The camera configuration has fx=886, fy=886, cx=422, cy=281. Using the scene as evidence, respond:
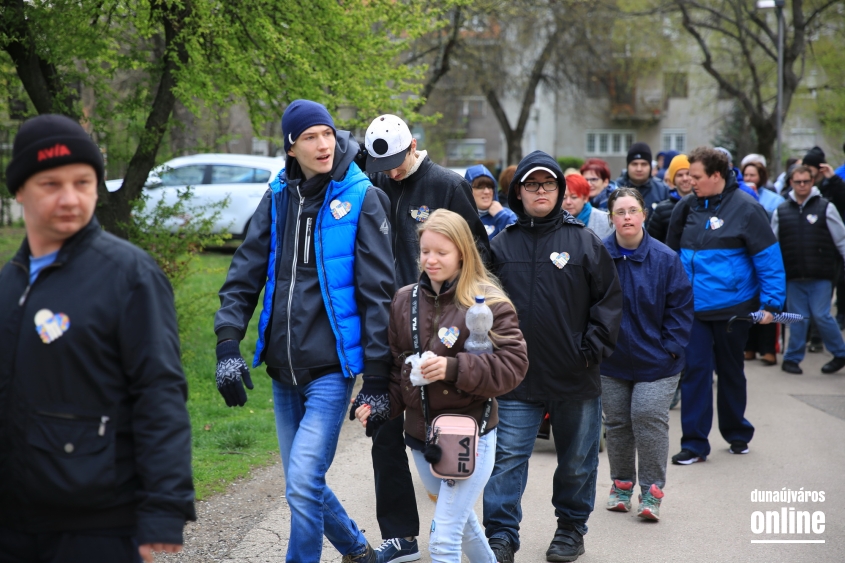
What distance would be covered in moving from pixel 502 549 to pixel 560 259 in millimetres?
1474

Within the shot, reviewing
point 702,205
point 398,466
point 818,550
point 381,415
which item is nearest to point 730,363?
point 702,205

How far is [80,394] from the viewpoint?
240cm

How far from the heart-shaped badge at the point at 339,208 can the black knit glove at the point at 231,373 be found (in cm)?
69

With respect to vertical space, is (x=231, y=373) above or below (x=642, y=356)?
above

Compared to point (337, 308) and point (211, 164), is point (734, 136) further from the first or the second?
point (337, 308)

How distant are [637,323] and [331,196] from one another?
231 cm

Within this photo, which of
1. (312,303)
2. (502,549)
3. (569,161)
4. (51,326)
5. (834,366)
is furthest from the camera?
(569,161)

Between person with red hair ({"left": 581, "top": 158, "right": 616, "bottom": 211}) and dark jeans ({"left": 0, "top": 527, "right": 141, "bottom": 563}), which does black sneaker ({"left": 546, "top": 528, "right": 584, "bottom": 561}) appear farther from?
person with red hair ({"left": 581, "top": 158, "right": 616, "bottom": 211})

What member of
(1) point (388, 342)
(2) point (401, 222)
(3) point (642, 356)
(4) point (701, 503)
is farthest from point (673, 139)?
(1) point (388, 342)

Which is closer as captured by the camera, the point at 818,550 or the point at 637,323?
the point at 818,550

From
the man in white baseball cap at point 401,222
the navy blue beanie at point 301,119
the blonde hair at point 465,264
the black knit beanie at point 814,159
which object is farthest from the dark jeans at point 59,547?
the black knit beanie at point 814,159

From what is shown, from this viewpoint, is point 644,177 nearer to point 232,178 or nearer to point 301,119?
point 301,119

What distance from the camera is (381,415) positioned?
12.1 ft

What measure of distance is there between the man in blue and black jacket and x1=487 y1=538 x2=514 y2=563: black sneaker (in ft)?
8.44
